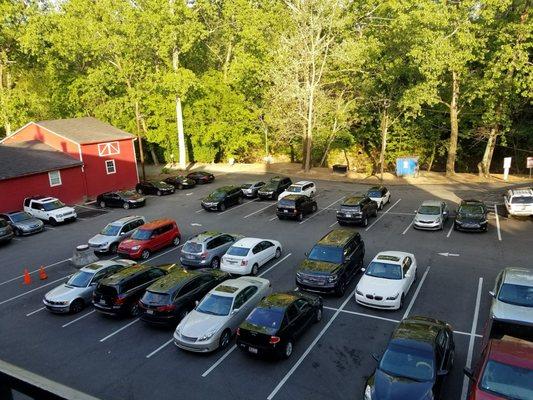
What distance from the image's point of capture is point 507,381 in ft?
31.0

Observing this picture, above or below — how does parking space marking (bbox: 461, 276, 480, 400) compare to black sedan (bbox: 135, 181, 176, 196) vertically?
below

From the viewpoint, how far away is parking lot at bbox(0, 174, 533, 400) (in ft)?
41.0

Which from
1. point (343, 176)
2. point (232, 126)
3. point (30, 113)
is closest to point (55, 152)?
point (30, 113)

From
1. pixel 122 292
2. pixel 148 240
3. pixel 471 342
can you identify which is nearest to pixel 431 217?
pixel 471 342

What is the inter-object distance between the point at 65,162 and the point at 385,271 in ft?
96.4

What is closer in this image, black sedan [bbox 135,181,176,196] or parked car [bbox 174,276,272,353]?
parked car [bbox 174,276,272,353]

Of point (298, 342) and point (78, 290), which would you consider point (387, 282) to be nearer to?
point (298, 342)

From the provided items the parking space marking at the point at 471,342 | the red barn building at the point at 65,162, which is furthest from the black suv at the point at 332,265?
the red barn building at the point at 65,162

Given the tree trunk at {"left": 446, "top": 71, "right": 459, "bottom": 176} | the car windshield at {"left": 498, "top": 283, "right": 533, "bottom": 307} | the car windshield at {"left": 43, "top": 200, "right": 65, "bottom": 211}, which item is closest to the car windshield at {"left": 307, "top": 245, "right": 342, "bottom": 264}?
the car windshield at {"left": 498, "top": 283, "right": 533, "bottom": 307}

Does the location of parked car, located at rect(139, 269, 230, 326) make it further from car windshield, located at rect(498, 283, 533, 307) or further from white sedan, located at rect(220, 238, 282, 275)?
car windshield, located at rect(498, 283, 533, 307)

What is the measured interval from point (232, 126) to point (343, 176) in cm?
1500

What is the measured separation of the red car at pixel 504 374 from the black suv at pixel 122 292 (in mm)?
11890

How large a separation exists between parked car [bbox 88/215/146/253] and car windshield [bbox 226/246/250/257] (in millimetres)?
7823

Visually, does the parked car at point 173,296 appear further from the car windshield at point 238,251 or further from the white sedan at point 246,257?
the car windshield at point 238,251
